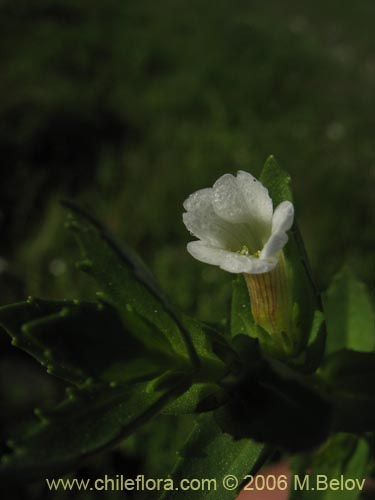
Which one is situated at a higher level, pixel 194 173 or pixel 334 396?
pixel 194 173

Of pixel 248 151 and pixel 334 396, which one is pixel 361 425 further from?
pixel 248 151

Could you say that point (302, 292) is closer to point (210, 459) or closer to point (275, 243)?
point (275, 243)

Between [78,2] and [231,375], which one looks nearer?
[231,375]

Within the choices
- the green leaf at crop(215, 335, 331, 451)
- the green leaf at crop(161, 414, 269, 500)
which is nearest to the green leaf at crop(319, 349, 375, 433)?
the green leaf at crop(215, 335, 331, 451)

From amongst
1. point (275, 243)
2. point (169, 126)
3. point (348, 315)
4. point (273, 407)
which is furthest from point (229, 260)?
point (169, 126)

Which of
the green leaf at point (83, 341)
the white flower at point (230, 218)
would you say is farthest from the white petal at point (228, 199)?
the green leaf at point (83, 341)

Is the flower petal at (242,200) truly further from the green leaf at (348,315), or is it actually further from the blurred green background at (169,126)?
the blurred green background at (169,126)

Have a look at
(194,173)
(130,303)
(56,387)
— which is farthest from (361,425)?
(194,173)
